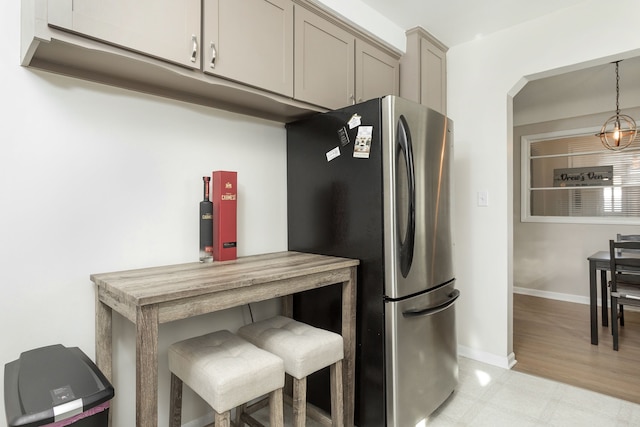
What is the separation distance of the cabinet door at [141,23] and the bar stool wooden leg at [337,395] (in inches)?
57.4

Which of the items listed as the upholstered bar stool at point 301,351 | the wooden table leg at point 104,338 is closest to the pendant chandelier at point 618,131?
the upholstered bar stool at point 301,351

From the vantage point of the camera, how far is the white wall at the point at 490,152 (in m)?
2.36

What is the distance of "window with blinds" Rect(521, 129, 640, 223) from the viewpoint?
13.3ft

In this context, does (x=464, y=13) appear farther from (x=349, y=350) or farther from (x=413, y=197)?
(x=349, y=350)

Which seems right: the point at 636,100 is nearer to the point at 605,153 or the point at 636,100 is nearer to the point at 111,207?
the point at 605,153

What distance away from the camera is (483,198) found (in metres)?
2.64

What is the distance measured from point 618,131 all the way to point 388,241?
10.7 feet

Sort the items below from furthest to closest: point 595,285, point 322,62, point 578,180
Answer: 1. point 578,180
2. point 595,285
3. point 322,62

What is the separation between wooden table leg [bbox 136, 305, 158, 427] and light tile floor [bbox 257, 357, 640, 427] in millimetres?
1022

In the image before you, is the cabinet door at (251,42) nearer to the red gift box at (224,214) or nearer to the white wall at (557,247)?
the red gift box at (224,214)

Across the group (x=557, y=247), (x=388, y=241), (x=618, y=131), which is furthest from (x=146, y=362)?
(x=557, y=247)

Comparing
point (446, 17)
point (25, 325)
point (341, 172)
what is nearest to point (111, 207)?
point (25, 325)

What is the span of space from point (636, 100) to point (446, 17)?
9.78 feet

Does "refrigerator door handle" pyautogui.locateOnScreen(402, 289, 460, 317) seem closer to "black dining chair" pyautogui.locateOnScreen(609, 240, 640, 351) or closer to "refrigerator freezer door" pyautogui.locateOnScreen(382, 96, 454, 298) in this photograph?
"refrigerator freezer door" pyautogui.locateOnScreen(382, 96, 454, 298)
